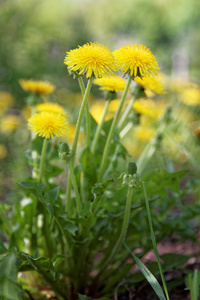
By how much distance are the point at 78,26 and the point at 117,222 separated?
18.3 ft

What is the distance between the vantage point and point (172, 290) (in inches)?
52.4

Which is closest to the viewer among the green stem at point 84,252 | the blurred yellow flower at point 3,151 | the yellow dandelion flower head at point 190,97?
the green stem at point 84,252

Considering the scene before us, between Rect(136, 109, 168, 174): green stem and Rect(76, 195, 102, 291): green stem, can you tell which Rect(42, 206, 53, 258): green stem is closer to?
Rect(76, 195, 102, 291): green stem

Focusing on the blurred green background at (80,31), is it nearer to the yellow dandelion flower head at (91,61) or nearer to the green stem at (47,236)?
the green stem at (47,236)

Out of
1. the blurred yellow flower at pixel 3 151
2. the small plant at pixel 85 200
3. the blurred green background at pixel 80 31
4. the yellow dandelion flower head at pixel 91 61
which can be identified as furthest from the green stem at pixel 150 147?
the blurred green background at pixel 80 31

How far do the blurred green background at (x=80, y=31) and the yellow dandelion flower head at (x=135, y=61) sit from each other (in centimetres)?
319

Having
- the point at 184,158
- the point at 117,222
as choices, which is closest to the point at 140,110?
the point at 117,222

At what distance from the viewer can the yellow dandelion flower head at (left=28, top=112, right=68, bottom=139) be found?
1.00m

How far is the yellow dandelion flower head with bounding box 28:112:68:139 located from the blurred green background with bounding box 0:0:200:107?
3163 mm

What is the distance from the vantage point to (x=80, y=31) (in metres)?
5.72

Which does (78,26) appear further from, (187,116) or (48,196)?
(48,196)

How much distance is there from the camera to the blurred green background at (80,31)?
4.25 metres

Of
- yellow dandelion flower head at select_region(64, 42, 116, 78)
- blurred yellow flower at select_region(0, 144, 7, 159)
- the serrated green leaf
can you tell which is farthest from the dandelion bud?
blurred yellow flower at select_region(0, 144, 7, 159)

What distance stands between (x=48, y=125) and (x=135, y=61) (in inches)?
12.8
